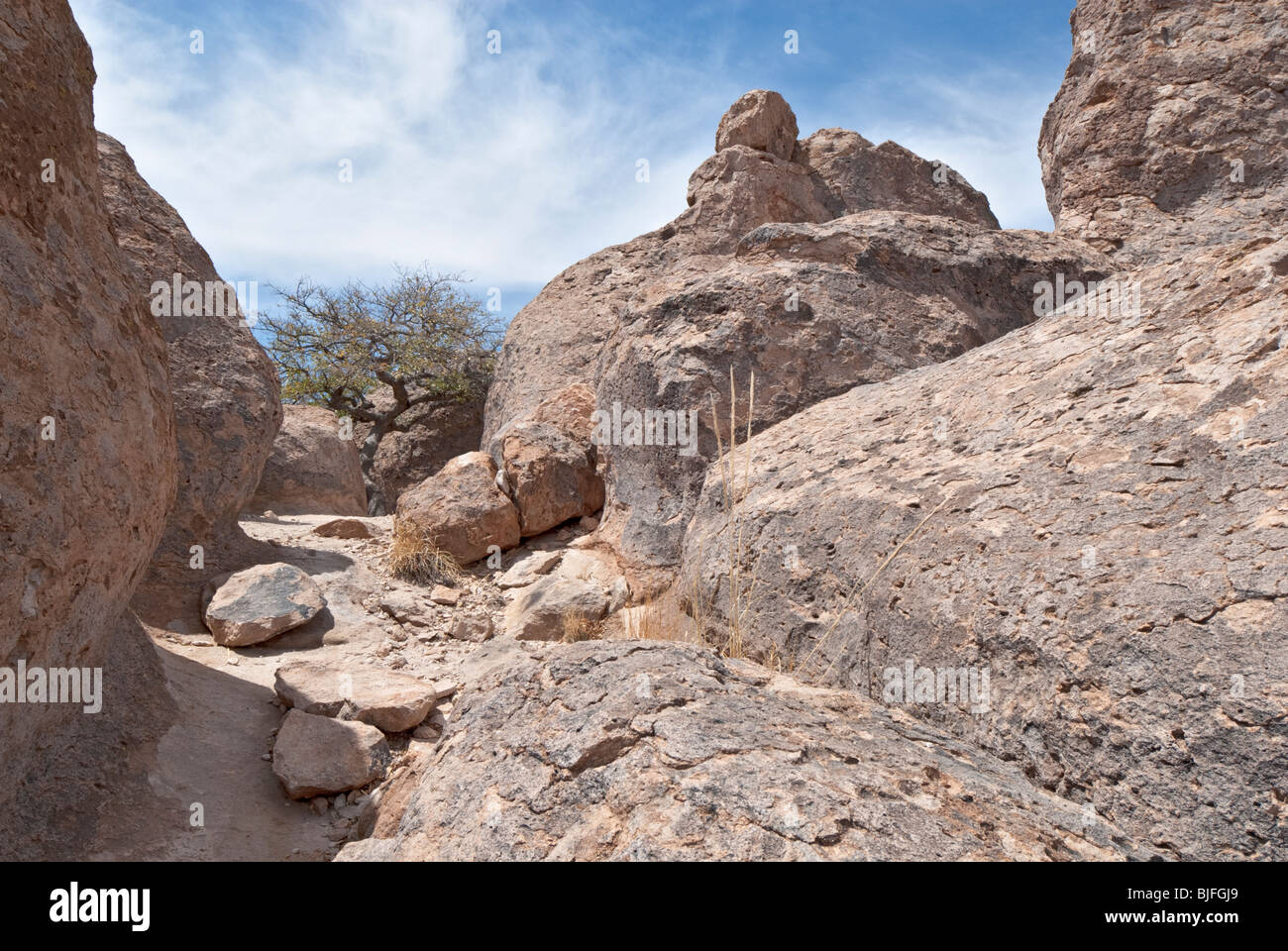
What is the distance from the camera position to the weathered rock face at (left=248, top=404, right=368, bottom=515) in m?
7.20

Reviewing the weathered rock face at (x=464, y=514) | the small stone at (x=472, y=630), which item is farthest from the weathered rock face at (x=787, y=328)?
the small stone at (x=472, y=630)

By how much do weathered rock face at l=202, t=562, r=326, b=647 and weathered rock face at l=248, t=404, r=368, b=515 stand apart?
2437 mm

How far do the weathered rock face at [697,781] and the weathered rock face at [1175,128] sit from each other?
5.24m

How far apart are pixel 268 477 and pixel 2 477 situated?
17.5 ft

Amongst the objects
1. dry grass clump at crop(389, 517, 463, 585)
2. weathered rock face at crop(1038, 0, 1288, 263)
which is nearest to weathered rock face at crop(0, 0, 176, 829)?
dry grass clump at crop(389, 517, 463, 585)

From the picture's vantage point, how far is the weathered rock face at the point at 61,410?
221 cm

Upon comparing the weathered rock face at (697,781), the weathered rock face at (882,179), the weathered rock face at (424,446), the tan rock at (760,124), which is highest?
the tan rock at (760,124)

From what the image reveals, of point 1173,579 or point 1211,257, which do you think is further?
point 1211,257

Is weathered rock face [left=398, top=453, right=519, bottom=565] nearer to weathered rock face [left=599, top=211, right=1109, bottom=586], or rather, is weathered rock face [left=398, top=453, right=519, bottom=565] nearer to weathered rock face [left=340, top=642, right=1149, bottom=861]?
weathered rock face [left=599, top=211, right=1109, bottom=586]

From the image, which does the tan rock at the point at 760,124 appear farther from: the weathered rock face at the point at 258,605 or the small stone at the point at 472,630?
the weathered rock face at the point at 258,605
